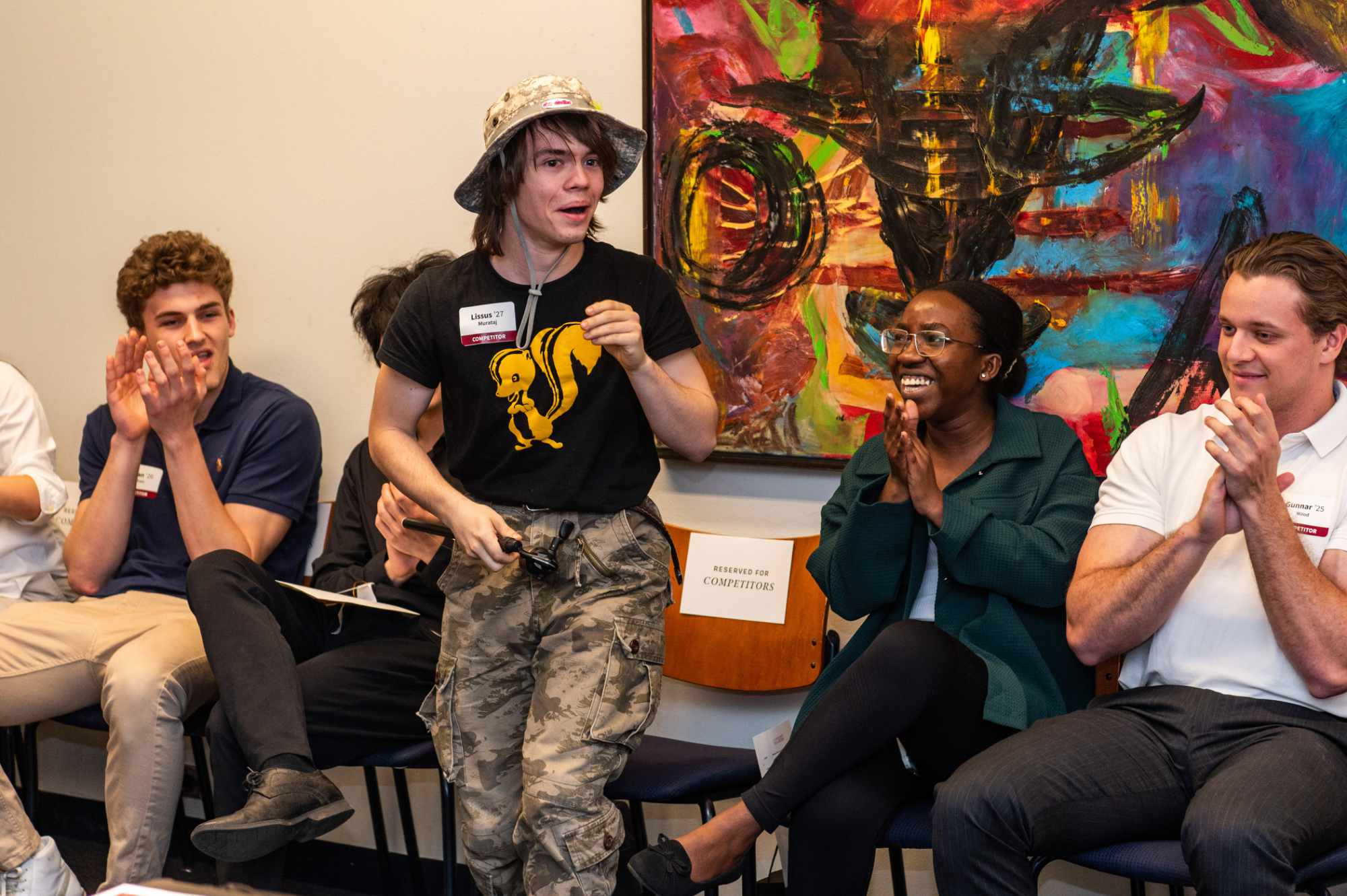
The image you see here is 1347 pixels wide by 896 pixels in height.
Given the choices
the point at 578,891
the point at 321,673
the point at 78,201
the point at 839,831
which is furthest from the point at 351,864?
the point at 78,201

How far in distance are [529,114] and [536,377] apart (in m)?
0.47

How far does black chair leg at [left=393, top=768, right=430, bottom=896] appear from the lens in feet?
10.4

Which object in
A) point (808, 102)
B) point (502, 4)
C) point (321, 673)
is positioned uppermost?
point (502, 4)

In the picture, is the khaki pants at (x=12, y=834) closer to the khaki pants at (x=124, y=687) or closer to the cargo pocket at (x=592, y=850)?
the khaki pants at (x=124, y=687)

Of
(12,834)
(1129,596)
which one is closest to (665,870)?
(1129,596)

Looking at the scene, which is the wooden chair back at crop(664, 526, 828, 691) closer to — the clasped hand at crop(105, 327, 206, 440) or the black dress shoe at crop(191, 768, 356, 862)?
the black dress shoe at crop(191, 768, 356, 862)

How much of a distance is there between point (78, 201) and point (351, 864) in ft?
7.01

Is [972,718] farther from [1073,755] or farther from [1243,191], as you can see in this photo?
[1243,191]

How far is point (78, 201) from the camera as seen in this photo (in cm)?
384

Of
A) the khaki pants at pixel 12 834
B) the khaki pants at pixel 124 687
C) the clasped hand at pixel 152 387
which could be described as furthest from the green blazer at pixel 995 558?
the khaki pants at pixel 12 834

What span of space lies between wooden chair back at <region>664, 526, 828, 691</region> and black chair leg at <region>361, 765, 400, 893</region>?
2.89 feet

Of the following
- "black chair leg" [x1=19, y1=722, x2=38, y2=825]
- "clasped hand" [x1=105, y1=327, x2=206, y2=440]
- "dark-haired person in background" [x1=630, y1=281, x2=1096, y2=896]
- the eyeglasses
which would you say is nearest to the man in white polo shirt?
"dark-haired person in background" [x1=630, y1=281, x2=1096, y2=896]

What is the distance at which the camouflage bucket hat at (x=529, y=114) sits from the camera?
226 cm

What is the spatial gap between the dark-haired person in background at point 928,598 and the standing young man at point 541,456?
0.30 metres
